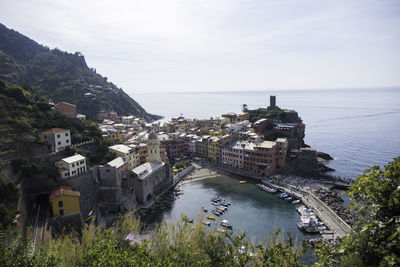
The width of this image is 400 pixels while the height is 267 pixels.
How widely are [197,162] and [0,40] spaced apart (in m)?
102

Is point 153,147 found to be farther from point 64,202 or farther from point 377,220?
point 377,220

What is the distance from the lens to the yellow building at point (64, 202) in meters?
26.8

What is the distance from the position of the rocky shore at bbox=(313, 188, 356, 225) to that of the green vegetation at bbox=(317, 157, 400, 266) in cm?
2808

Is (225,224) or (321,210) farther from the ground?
(321,210)

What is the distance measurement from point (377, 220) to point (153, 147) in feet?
127

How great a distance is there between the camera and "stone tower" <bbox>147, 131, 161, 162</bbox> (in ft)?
140

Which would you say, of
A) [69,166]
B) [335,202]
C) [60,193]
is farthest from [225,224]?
[69,166]

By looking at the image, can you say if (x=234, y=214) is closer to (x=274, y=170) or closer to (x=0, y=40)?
(x=274, y=170)

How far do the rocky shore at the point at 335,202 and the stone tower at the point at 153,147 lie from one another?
28.5 m

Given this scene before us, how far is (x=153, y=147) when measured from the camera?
141 feet

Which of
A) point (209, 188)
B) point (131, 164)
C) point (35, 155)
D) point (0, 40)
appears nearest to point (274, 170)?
point (209, 188)

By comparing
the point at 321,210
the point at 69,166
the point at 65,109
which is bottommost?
the point at 321,210

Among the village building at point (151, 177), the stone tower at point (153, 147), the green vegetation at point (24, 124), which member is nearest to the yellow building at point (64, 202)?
the green vegetation at point (24, 124)

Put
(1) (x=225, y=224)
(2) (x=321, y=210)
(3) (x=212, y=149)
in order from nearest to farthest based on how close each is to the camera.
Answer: (1) (x=225, y=224) → (2) (x=321, y=210) → (3) (x=212, y=149)
